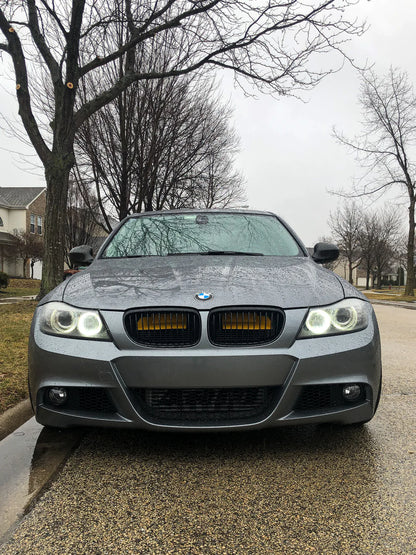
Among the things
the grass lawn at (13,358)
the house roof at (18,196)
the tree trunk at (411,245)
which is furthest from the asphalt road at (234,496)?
the house roof at (18,196)

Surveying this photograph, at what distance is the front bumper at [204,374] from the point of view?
7.24 feet

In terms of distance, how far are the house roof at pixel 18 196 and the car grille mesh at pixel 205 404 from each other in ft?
125

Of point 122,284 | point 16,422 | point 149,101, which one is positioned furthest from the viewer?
point 149,101

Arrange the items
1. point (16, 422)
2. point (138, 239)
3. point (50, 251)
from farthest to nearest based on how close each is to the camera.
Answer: point (50, 251)
point (138, 239)
point (16, 422)

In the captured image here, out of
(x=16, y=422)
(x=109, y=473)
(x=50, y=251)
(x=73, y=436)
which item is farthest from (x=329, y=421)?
(x=50, y=251)

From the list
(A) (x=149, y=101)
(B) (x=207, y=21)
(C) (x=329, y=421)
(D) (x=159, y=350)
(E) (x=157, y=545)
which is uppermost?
(B) (x=207, y=21)

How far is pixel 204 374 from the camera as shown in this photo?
7.20ft

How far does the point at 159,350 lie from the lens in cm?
224

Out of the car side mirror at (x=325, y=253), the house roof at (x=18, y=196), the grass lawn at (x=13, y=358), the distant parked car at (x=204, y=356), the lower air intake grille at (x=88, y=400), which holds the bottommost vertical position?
the grass lawn at (x=13, y=358)

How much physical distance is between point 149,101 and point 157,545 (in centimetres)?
1307

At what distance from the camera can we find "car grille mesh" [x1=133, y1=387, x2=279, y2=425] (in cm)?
229

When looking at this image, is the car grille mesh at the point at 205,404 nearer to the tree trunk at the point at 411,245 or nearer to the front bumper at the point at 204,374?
the front bumper at the point at 204,374

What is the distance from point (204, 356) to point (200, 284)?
1.58ft

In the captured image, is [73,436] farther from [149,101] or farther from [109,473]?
[149,101]
